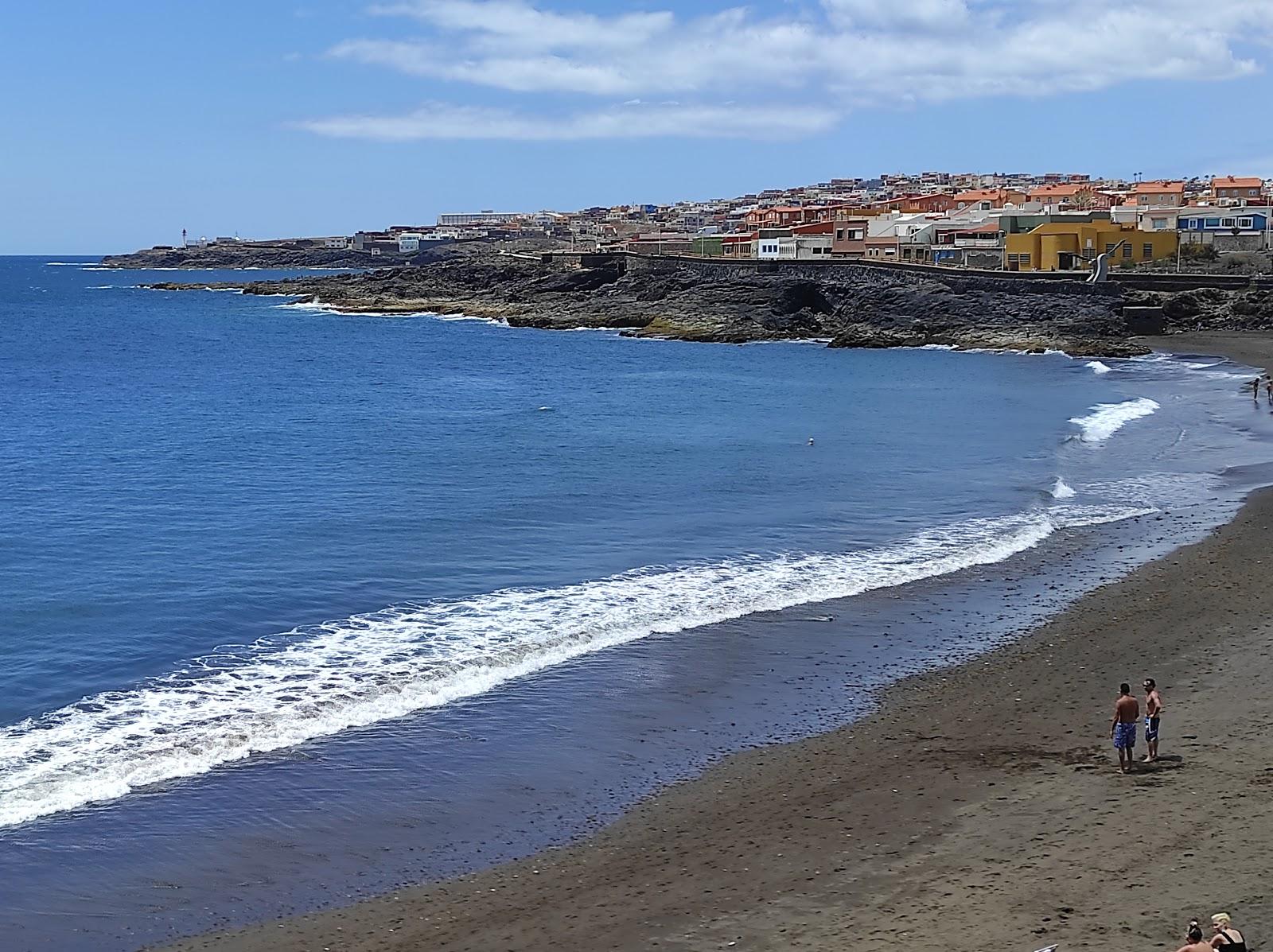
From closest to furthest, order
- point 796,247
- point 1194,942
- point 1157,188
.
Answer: point 1194,942 < point 796,247 < point 1157,188

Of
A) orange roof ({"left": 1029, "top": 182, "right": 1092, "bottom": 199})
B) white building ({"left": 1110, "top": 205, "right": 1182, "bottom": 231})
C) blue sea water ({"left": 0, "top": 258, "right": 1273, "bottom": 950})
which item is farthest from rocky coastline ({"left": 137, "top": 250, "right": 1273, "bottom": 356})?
orange roof ({"left": 1029, "top": 182, "right": 1092, "bottom": 199})

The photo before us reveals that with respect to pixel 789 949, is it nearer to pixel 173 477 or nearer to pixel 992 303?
pixel 173 477

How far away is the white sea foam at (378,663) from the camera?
573 inches

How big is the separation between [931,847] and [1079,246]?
7796 centimetres

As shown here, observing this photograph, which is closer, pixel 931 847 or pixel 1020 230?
pixel 931 847

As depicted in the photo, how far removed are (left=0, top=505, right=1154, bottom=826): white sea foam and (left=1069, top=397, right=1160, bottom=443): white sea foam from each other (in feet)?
49.7

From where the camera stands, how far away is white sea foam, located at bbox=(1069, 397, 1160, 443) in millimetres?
38844

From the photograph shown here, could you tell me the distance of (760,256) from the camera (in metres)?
103

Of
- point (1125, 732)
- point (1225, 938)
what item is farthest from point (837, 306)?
point (1225, 938)

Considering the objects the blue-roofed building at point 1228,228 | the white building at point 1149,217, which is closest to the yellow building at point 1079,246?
the blue-roofed building at point 1228,228

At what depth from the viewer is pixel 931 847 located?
39.2ft

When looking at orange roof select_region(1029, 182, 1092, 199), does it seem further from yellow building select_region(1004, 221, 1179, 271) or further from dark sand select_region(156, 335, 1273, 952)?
dark sand select_region(156, 335, 1273, 952)

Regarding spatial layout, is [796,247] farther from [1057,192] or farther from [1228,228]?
[1228,228]

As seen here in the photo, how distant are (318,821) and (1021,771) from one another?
7.18 meters
